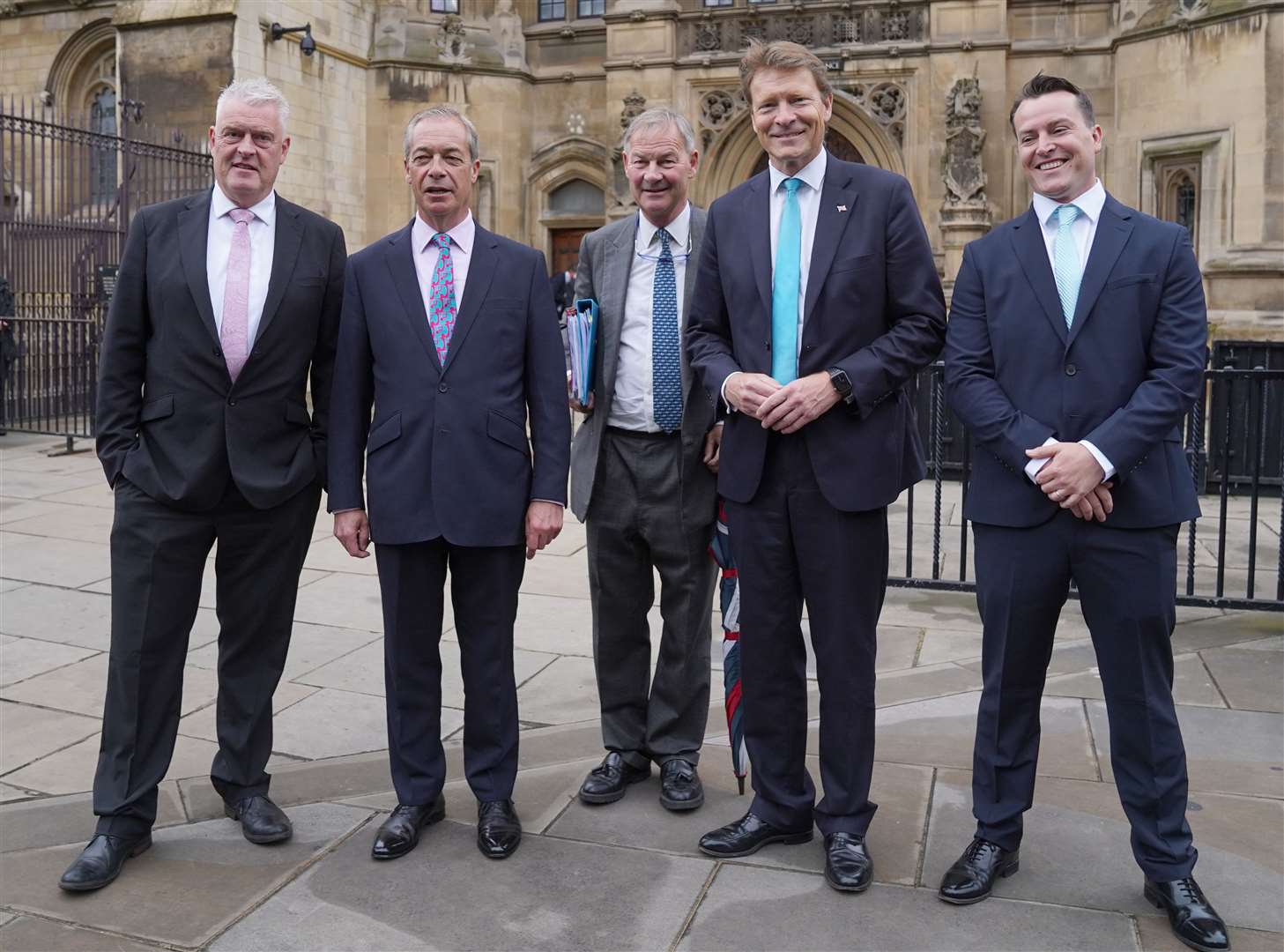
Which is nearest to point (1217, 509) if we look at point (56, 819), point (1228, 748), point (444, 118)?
point (1228, 748)

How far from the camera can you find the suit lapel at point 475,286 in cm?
343

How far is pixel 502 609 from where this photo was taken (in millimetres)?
3547

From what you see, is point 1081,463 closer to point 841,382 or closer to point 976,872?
point 841,382

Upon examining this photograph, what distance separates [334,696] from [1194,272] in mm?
3443

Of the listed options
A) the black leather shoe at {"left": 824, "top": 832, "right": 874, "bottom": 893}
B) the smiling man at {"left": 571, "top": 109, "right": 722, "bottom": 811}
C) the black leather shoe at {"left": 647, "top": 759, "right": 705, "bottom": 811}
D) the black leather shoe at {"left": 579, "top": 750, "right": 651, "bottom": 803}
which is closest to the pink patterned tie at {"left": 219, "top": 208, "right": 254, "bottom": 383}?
the smiling man at {"left": 571, "top": 109, "right": 722, "bottom": 811}

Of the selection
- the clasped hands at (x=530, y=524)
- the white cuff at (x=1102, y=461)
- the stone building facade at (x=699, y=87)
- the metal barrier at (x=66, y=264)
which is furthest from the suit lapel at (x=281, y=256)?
the stone building facade at (x=699, y=87)

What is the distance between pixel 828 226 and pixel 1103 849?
6.12 ft

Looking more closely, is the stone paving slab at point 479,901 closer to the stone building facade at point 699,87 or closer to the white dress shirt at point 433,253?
the white dress shirt at point 433,253

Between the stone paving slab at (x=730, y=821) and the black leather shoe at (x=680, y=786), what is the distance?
3 cm

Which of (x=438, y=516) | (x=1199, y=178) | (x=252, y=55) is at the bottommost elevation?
(x=438, y=516)

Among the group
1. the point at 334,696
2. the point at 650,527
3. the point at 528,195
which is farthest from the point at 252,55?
the point at 650,527

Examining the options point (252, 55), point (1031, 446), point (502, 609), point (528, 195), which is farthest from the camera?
point (528, 195)

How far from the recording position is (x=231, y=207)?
3441 mm

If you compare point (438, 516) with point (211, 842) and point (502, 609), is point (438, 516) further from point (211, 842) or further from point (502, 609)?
point (211, 842)
